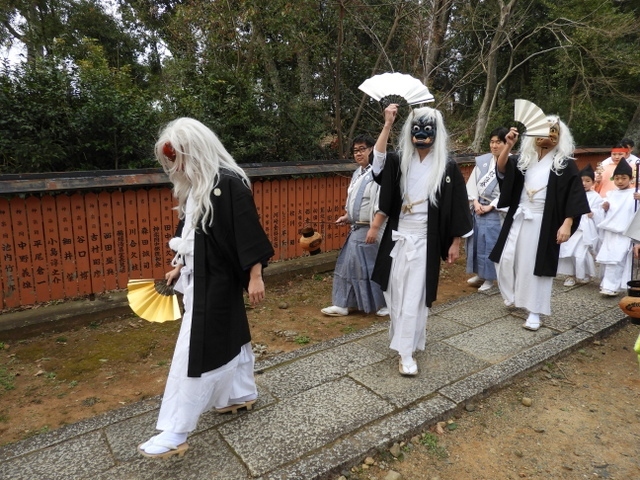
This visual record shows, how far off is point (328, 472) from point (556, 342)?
9.27 feet

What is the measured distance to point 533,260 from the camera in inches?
176

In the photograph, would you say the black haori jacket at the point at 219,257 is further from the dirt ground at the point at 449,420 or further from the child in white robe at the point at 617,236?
the child in white robe at the point at 617,236

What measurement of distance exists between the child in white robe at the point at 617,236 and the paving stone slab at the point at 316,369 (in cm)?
369

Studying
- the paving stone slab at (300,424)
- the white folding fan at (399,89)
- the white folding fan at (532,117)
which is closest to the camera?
the paving stone slab at (300,424)

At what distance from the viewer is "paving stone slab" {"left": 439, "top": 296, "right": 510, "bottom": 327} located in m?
4.79

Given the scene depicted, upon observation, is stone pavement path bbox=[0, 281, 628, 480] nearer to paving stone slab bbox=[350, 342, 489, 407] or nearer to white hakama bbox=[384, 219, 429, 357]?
paving stone slab bbox=[350, 342, 489, 407]

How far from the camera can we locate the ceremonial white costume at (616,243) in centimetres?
561

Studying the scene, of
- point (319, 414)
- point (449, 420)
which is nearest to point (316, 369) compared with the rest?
point (319, 414)

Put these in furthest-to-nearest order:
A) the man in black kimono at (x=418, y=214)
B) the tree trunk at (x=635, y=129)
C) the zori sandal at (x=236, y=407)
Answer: the tree trunk at (x=635, y=129)
the man in black kimono at (x=418, y=214)
the zori sandal at (x=236, y=407)

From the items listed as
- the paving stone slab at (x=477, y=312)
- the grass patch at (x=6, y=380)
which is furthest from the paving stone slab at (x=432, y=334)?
the grass patch at (x=6, y=380)

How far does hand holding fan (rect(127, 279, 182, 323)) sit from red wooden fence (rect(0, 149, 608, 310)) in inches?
95.3

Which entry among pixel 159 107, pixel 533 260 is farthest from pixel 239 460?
pixel 159 107

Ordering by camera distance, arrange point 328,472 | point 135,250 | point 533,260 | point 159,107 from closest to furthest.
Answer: point 328,472, point 533,260, point 135,250, point 159,107

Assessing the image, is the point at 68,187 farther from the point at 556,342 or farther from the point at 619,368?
the point at 619,368
